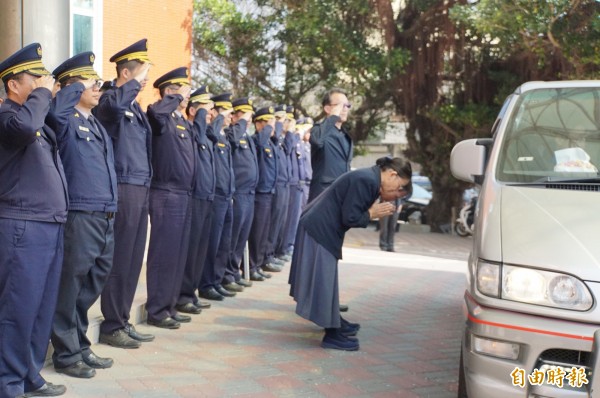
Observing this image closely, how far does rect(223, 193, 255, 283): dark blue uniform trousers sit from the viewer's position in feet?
28.6

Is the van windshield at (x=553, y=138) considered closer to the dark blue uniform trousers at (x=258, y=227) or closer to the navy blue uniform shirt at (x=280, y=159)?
the dark blue uniform trousers at (x=258, y=227)

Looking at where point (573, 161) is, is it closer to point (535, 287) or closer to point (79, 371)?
point (535, 287)

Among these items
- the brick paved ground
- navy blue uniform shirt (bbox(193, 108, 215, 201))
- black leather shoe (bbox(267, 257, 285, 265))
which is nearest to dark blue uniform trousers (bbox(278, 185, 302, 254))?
black leather shoe (bbox(267, 257, 285, 265))

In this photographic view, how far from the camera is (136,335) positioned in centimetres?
614

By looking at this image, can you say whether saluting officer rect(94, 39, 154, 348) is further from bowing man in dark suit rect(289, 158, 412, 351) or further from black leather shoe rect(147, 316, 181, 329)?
bowing man in dark suit rect(289, 158, 412, 351)

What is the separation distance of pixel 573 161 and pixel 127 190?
3143mm

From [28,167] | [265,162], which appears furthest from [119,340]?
[265,162]

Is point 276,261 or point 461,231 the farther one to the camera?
point 461,231

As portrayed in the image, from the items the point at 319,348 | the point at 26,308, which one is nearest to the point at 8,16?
the point at 26,308

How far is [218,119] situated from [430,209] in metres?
13.8

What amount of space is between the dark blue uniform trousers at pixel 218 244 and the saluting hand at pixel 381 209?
2.40m

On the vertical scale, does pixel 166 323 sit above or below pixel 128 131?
below

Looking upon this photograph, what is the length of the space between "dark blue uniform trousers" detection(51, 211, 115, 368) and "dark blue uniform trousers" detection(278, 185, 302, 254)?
609cm

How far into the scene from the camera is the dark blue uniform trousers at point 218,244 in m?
7.89
